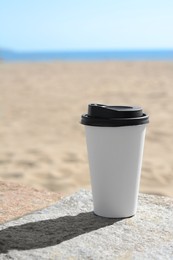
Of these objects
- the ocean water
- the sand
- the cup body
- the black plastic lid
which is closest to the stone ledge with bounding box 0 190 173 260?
the cup body

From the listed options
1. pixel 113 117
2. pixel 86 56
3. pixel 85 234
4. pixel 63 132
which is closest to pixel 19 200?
pixel 85 234

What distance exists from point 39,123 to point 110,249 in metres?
4.82

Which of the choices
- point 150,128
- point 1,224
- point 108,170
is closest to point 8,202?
point 1,224

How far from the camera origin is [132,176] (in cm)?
210

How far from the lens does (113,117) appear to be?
2.02 m

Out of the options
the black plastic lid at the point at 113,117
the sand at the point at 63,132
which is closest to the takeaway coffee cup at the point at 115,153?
the black plastic lid at the point at 113,117

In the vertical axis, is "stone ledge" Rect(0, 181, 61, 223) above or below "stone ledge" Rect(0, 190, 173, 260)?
below

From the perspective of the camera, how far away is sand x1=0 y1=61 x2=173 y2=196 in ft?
13.0

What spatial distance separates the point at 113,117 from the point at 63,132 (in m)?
3.96

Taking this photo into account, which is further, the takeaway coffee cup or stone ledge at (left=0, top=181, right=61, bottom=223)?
stone ledge at (left=0, top=181, right=61, bottom=223)

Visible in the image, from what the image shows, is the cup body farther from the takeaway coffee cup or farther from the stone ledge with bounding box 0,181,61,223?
the stone ledge with bounding box 0,181,61,223

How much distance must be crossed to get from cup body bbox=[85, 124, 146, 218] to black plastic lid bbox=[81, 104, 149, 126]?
0.02 metres

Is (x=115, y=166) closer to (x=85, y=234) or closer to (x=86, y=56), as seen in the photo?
(x=85, y=234)

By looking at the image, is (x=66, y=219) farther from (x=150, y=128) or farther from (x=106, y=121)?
(x=150, y=128)
